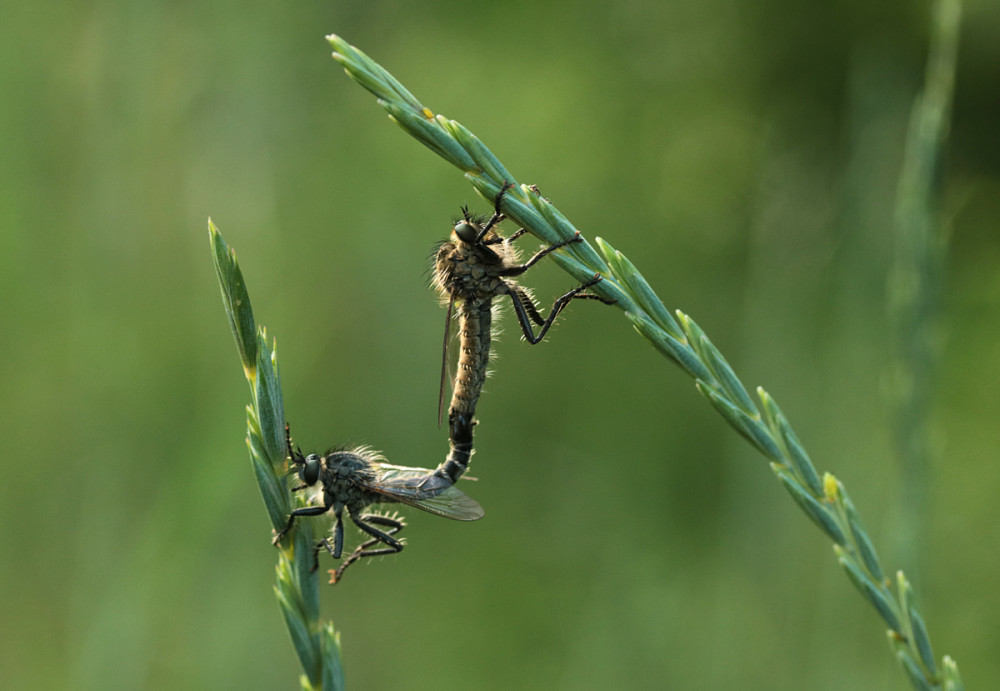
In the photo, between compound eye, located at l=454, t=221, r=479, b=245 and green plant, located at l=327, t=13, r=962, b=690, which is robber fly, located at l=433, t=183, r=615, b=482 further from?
green plant, located at l=327, t=13, r=962, b=690

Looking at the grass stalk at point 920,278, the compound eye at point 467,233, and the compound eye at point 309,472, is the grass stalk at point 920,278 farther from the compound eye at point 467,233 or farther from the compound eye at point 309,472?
the compound eye at point 309,472

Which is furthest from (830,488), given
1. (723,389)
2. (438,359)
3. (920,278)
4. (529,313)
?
(438,359)

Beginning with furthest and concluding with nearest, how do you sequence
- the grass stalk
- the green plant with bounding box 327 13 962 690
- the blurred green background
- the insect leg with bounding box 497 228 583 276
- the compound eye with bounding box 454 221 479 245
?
the blurred green background
the compound eye with bounding box 454 221 479 245
the grass stalk
the insect leg with bounding box 497 228 583 276
the green plant with bounding box 327 13 962 690

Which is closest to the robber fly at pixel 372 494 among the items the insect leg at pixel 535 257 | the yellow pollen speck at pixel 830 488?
the insect leg at pixel 535 257

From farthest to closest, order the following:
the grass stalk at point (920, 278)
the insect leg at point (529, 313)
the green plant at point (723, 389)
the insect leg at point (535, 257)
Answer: the insect leg at point (529, 313) → the grass stalk at point (920, 278) → the insect leg at point (535, 257) → the green plant at point (723, 389)

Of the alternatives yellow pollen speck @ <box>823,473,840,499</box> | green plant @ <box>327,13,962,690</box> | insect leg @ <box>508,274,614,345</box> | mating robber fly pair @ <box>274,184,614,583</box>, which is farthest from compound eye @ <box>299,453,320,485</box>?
yellow pollen speck @ <box>823,473,840,499</box>

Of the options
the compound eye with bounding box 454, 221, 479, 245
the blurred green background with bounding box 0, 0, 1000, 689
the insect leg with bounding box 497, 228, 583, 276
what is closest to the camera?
the insect leg with bounding box 497, 228, 583, 276

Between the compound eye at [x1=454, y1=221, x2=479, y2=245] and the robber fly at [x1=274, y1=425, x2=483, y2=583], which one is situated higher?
the compound eye at [x1=454, y1=221, x2=479, y2=245]
